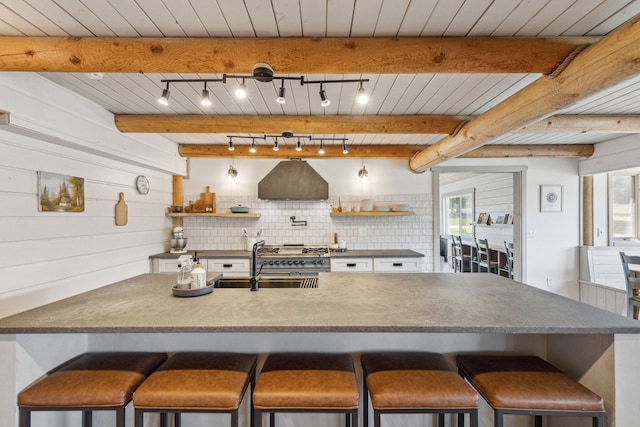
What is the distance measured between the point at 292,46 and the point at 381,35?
53 centimetres

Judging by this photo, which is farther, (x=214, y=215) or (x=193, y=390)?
(x=214, y=215)

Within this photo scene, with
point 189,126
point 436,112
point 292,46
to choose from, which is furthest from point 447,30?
point 189,126

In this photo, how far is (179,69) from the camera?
5.85 feet

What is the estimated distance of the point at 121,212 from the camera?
3.36 m

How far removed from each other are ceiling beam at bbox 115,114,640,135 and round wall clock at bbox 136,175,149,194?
822 millimetres

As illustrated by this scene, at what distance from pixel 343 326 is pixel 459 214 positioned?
309 inches

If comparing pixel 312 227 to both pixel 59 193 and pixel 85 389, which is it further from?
pixel 85 389

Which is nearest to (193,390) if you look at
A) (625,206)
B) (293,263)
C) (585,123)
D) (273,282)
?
(273,282)

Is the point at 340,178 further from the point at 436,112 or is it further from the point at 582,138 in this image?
the point at 582,138

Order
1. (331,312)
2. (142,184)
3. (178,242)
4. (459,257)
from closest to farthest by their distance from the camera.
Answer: (331,312) → (142,184) → (178,242) → (459,257)

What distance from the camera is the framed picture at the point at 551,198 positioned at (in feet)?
15.0

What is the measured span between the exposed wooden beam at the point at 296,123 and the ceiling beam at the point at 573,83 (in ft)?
Result: 1.54

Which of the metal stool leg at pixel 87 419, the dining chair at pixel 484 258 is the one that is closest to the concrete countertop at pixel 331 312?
the metal stool leg at pixel 87 419

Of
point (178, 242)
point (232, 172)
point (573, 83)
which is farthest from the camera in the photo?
point (232, 172)
